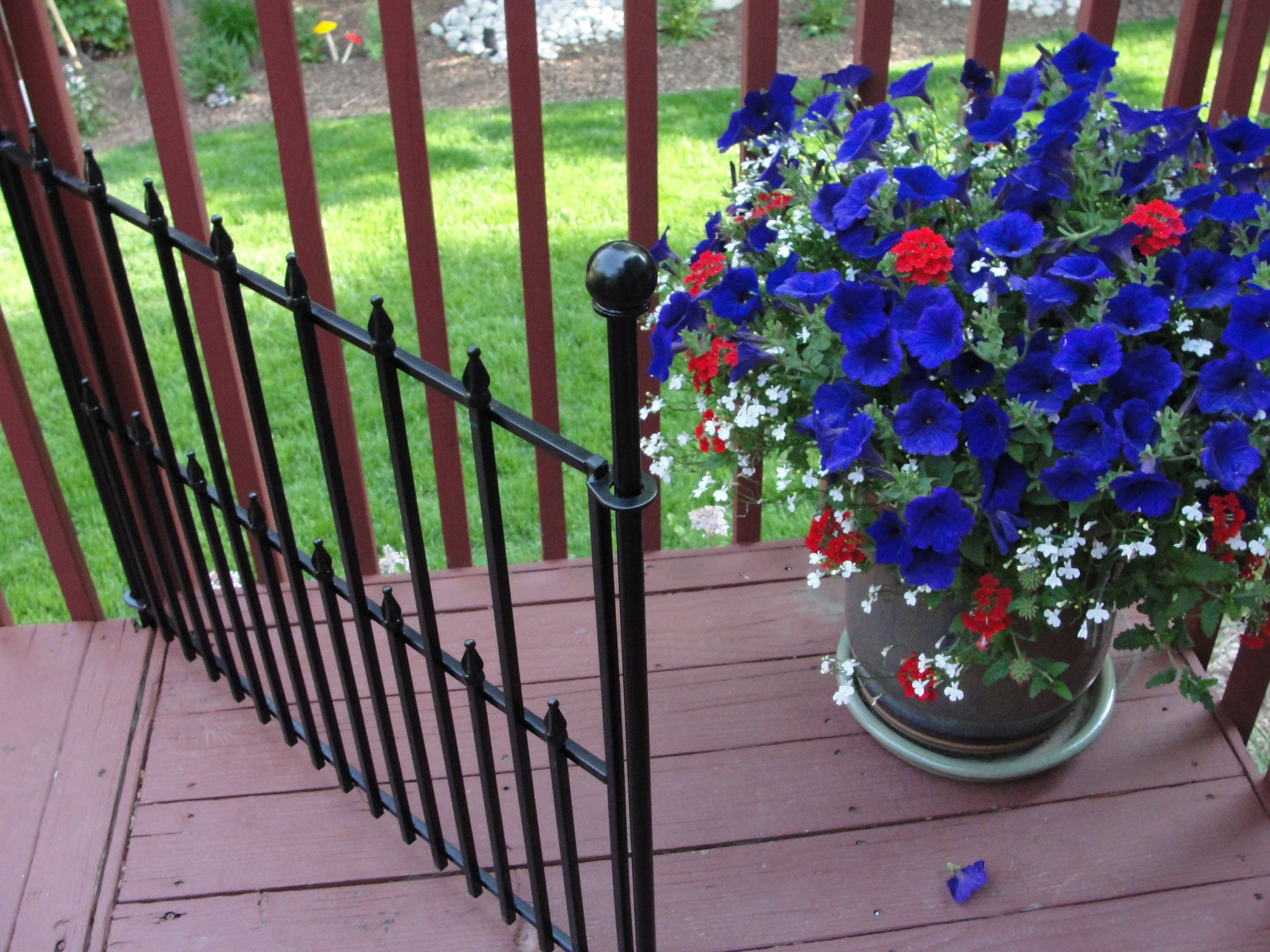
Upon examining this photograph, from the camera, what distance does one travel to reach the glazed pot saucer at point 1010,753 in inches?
67.0

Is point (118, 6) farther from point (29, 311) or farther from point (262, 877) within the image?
point (262, 877)

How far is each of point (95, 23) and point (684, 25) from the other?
2588mm

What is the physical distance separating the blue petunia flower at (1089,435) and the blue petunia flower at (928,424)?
0.36 ft

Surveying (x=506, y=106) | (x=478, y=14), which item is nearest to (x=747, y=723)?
(x=506, y=106)

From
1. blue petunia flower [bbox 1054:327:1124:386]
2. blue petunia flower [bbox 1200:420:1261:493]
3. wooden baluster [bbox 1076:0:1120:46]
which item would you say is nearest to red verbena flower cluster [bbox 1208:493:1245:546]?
blue petunia flower [bbox 1200:420:1261:493]

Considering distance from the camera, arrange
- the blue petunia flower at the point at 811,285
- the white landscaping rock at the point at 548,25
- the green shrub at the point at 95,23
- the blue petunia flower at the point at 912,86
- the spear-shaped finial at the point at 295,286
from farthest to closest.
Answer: the white landscaping rock at the point at 548,25 < the green shrub at the point at 95,23 < the blue petunia flower at the point at 912,86 < the blue petunia flower at the point at 811,285 < the spear-shaped finial at the point at 295,286

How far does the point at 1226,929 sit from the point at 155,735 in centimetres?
156

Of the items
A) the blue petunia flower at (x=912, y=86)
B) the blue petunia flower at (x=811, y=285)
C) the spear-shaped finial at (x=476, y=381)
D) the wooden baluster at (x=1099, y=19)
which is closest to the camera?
the spear-shaped finial at (x=476, y=381)

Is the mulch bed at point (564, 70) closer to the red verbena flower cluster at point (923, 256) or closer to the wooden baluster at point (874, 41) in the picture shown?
the wooden baluster at point (874, 41)

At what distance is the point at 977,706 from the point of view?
1639 millimetres

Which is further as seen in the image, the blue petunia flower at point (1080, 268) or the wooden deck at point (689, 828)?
the wooden deck at point (689, 828)

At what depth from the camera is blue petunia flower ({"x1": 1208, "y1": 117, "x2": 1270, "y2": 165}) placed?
1479 mm

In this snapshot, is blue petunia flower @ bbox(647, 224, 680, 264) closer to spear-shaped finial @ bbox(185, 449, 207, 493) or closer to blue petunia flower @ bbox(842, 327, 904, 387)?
blue petunia flower @ bbox(842, 327, 904, 387)

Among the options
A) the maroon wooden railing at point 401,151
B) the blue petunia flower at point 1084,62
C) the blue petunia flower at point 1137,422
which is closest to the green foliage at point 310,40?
the maroon wooden railing at point 401,151
